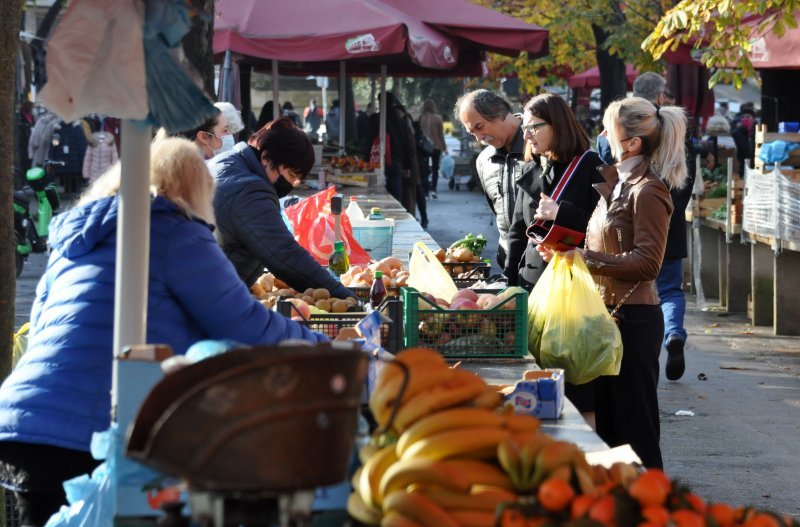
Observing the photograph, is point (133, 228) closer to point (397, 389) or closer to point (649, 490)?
point (397, 389)

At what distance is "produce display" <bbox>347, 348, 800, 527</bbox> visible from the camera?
104 inches

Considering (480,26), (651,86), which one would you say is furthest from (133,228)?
(480,26)

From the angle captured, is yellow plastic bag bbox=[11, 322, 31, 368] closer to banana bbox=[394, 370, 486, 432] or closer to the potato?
the potato

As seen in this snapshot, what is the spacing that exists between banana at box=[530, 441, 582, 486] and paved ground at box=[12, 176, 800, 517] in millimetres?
3932

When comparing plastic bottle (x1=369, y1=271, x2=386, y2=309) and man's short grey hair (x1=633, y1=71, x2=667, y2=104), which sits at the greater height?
man's short grey hair (x1=633, y1=71, x2=667, y2=104)

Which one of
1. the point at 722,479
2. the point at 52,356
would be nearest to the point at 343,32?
the point at 722,479

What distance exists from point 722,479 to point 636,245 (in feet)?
6.59

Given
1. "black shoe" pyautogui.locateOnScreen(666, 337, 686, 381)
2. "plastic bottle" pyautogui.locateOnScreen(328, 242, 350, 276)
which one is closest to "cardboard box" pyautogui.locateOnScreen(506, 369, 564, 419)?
"plastic bottle" pyautogui.locateOnScreen(328, 242, 350, 276)

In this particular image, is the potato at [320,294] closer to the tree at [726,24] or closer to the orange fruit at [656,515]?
the orange fruit at [656,515]

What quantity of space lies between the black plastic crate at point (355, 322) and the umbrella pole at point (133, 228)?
5.36 feet

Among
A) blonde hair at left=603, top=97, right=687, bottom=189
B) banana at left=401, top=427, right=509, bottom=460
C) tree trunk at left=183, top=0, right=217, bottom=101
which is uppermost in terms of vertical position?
tree trunk at left=183, top=0, right=217, bottom=101

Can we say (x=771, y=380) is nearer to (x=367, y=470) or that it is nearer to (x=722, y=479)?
(x=722, y=479)

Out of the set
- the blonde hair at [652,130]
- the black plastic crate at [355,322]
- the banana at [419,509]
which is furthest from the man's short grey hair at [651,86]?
the banana at [419,509]

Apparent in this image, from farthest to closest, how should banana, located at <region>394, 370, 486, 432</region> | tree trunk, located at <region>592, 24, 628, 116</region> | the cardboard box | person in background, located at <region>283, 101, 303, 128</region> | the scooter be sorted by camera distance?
tree trunk, located at <region>592, 24, 628, 116</region> < the scooter < person in background, located at <region>283, 101, 303, 128</region> < the cardboard box < banana, located at <region>394, 370, 486, 432</region>
